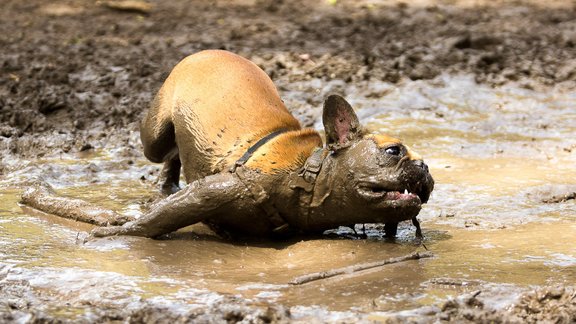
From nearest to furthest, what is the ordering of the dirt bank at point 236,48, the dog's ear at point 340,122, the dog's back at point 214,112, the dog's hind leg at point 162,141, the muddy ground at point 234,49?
1. the dog's ear at point 340,122
2. the dog's back at point 214,112
3. the dog's hind leg at point 162,141
4. the muddy ground at point 234,49
5. the dirt bank at point 236,48

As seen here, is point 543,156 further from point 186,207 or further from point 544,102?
point 186,207

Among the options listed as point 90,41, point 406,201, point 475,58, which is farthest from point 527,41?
point 406,201

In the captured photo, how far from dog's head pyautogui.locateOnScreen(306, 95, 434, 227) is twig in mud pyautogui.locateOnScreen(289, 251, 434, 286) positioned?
10.8 inches

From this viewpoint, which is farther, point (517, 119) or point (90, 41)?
point (90, 41)

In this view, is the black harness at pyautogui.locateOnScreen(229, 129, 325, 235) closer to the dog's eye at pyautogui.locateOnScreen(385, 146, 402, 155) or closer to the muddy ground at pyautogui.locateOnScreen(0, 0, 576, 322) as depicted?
the dog's eye at pyautogui.locateOnScreen(385, 146, 402, 155)

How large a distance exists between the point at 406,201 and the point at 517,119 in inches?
186

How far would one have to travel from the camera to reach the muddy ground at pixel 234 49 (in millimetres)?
10430

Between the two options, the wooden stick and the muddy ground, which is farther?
the muddy ground

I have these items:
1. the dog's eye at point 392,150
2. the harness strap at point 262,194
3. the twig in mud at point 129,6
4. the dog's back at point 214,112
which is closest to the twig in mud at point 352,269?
the dog's eye at point 392,150

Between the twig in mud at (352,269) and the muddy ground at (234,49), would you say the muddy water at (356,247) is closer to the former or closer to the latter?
the twig in mud at (352,269)

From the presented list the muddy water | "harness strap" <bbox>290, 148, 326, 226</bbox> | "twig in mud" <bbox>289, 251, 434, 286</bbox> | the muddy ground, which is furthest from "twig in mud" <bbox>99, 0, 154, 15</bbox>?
"twig in mud" <bbox>289, 251, 434, 286</bbox>

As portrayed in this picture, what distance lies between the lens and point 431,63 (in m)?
11.8

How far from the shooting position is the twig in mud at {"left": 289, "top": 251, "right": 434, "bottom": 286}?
5320mm

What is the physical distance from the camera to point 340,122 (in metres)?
6.21
